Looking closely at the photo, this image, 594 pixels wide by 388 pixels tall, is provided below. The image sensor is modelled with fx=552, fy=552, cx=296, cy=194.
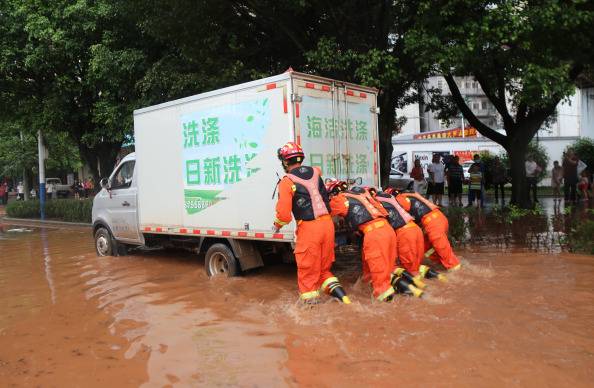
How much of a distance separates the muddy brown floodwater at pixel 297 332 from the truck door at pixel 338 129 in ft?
5.03

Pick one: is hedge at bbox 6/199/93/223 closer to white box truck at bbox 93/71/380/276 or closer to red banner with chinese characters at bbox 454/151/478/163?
white box truck at bbox 93/71/380/276

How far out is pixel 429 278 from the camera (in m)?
6.71

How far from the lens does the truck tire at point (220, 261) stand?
7531 mm

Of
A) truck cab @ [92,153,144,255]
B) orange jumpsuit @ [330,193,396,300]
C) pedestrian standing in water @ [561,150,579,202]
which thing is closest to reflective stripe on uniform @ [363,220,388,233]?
orange jumpsuit @ [330,193,396,300]

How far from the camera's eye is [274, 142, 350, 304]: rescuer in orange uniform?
224 inches

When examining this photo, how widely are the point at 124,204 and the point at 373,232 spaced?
536cm

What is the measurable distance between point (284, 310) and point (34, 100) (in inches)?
619

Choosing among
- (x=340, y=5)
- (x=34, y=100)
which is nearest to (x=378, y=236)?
(x=340, y=5)

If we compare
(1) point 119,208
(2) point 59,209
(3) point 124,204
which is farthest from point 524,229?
(2) point 59,209

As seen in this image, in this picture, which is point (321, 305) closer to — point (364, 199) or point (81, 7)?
point (364, 199)

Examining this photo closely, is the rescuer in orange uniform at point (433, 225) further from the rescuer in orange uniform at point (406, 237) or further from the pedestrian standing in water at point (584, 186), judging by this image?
the pedestrian standing in water at point (584, 186)

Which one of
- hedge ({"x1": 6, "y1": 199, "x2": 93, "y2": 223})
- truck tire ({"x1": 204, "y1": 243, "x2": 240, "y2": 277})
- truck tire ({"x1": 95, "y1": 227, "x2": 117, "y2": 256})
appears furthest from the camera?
hedge ({"x1": 6, "y1": 199, "x2": 93, "y2": 223})

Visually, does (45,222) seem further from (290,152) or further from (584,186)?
(584,186)

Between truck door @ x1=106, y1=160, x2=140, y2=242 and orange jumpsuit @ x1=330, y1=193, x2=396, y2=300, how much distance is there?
4.85 metres
